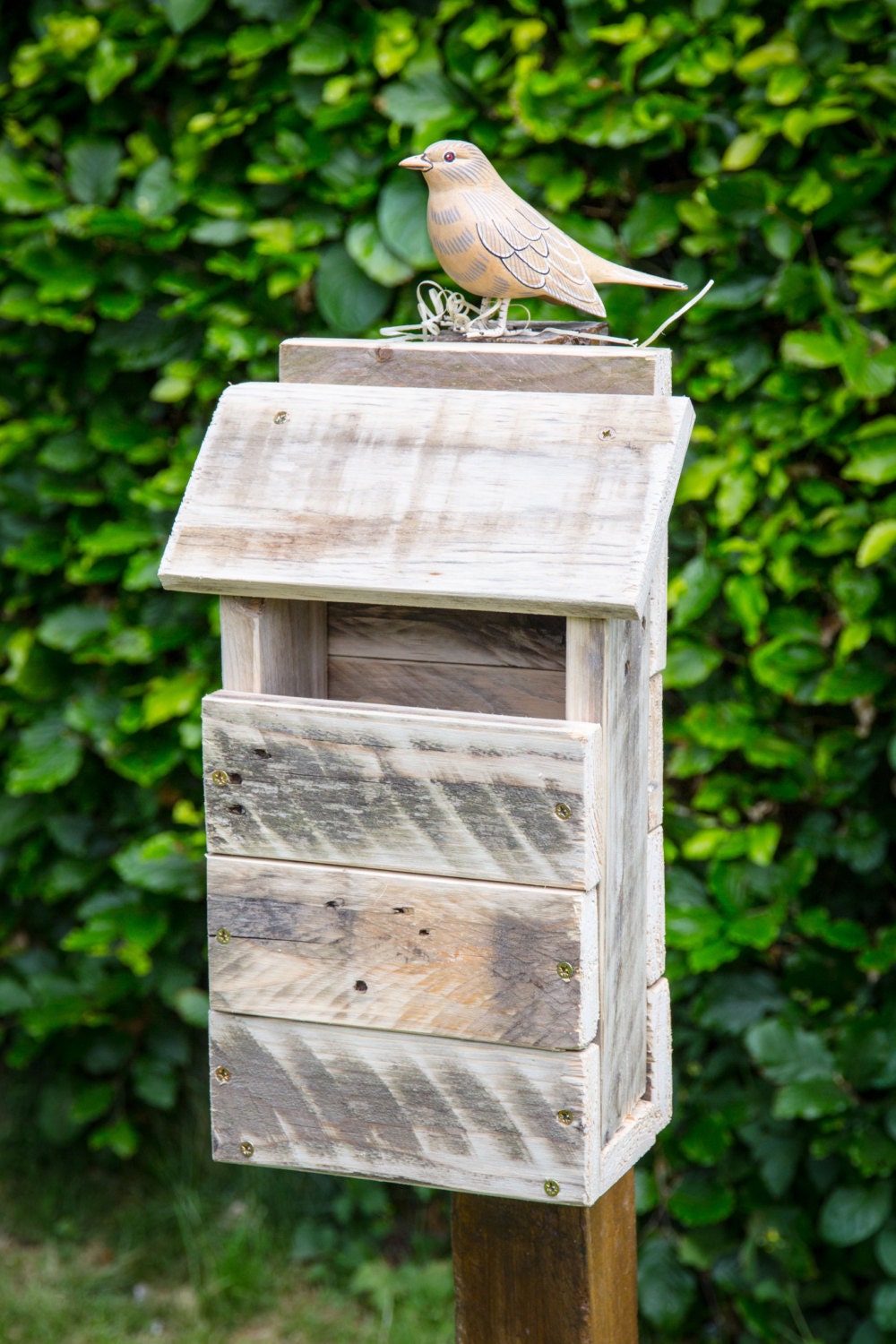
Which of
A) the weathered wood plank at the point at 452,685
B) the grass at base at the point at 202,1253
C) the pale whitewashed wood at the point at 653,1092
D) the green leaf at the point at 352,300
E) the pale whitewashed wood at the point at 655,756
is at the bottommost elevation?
the grass at base at the point at 202,1253

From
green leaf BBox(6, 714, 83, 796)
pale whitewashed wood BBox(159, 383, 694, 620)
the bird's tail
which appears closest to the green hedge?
green leaf BBox(6, 714, 83, 796)

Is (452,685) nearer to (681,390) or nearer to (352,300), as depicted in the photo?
(681,390)

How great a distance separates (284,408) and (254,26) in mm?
1247

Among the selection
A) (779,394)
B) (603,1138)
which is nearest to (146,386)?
(779,394)

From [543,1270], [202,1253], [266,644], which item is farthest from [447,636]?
[202,1253]

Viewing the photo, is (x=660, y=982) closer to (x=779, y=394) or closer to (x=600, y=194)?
(x=779, y=394)

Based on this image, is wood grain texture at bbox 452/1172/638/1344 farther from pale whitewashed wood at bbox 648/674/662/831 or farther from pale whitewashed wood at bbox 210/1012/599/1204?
pale whitewashed wood at bbox 648/674/662/831

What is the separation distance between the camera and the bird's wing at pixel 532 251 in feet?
4.07

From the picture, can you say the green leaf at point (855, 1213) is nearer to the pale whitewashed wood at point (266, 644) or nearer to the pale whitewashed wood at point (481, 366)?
the pale whitewashed wood at point (266, 644)

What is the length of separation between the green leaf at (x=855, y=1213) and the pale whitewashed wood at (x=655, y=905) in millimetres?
942

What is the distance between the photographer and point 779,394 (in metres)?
2.02

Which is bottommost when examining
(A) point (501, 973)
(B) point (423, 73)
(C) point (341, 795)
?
(A) point (501, 973)

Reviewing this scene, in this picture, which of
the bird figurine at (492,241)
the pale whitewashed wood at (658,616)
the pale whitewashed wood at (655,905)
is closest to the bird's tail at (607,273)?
the bird figurine at (492,241)

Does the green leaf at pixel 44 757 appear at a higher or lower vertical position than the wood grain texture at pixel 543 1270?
Result: lower
